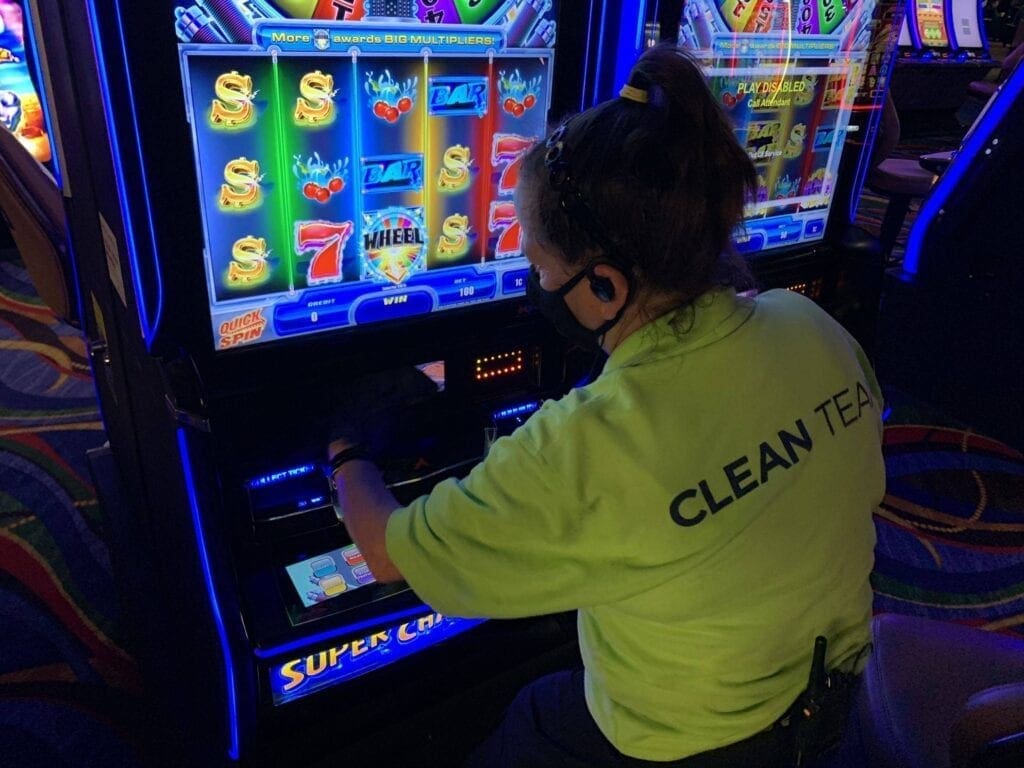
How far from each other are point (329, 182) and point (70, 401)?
273 centimetres

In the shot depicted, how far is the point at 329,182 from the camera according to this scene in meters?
1.24

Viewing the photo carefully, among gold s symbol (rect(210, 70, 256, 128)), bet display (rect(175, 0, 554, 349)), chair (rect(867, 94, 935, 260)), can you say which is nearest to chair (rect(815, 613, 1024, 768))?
bet display (rect(175, 0, 554, 349))

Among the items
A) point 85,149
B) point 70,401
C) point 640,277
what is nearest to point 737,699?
point 640,277

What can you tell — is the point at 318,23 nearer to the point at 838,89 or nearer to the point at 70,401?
the point at 838,89

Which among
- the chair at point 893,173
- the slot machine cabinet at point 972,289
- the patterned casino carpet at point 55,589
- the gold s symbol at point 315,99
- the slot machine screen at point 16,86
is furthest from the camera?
the slot machine screen at point 16,86

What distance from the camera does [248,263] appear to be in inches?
47.4

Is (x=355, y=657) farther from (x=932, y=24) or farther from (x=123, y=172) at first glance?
(x=932, y=24)

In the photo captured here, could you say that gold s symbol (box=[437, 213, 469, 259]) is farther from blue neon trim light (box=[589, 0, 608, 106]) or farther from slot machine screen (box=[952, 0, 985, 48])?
slot machine screen (box=[952, 0, 985, 48])

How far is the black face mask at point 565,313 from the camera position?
1.10m

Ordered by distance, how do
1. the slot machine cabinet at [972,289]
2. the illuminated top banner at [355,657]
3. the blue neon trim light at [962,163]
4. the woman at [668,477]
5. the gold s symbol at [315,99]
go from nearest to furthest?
the woman at [668,477] < the gold s symbol at [315,99] < the illuminated top banner at [355,657] < the blue neon trim light at [962,163] < the slot machine cabinet at [972,289]

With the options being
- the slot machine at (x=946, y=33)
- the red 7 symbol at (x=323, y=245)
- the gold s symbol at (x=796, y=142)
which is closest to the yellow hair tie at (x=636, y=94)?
the red 7 symbol at (x=323, y=245)

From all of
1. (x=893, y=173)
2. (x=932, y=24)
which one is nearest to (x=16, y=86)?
(x=893, y=173)

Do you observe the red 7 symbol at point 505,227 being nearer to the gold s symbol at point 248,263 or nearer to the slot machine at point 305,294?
the slot machine at point 305,294

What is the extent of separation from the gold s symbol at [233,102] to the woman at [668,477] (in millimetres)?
392
